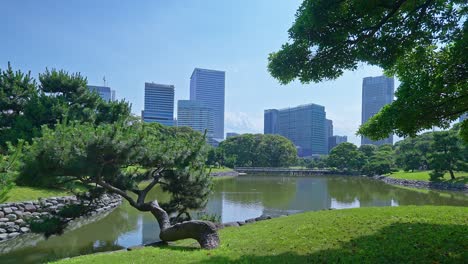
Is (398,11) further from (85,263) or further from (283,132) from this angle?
(283,132)

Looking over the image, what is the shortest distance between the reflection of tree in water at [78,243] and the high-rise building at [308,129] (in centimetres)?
12224

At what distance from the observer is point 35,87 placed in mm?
22156

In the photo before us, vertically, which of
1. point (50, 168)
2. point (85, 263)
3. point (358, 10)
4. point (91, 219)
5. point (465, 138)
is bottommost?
point (91, 219)

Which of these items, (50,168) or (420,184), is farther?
(420,184)

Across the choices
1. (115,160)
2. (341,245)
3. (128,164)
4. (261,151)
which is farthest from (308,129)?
(341,245)

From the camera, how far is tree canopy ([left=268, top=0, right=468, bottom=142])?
5.58 metres

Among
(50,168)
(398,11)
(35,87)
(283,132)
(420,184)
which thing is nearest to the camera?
(398,11)

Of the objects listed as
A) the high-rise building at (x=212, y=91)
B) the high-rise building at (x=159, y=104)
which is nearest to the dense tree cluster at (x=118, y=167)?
the high-rise building at (x=159, y=104)

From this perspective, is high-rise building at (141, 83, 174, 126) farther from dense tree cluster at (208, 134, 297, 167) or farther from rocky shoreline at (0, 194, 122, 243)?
Answer: rocky shoreline at (0, 194, 122, 243)

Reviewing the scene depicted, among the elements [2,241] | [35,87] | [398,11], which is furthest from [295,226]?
[35,87]

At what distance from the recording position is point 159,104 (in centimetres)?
13550

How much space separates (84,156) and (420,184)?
115 ft

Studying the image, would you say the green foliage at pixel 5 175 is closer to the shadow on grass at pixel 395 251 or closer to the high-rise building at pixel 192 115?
the shadow on grass at pixel 395 251

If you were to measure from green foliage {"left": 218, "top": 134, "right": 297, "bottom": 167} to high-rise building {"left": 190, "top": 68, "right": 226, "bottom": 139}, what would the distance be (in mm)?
115394
